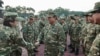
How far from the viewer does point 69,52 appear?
14.3 m

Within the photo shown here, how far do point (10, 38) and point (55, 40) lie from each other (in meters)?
1.92

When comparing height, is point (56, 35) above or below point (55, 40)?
above

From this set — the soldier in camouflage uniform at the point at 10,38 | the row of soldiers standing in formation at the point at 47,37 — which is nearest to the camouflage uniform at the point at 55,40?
the row of soldiers standing in formation at the point at 47,37

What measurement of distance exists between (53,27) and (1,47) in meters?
2.19

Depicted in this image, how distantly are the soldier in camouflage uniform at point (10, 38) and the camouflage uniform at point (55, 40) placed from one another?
4.35ft

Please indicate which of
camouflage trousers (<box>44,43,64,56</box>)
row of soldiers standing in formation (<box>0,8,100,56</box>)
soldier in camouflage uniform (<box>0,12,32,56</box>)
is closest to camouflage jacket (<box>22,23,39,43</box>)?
row of soldiers standing in formation (<box>0,8,100,56</box>)

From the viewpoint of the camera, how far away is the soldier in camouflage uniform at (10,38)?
4735 millimetres

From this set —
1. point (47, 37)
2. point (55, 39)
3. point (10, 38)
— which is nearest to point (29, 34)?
point (47, 37)

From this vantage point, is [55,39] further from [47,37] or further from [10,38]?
[10,38]

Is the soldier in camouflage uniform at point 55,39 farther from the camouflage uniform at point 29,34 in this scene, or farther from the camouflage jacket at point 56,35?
the camouflage uniform at point 29,34

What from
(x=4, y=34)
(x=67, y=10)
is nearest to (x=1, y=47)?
(x=4, y=34)

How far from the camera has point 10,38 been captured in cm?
489

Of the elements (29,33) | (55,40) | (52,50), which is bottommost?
(52,50)

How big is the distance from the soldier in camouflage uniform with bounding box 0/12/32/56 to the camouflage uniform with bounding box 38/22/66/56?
1324 mm
